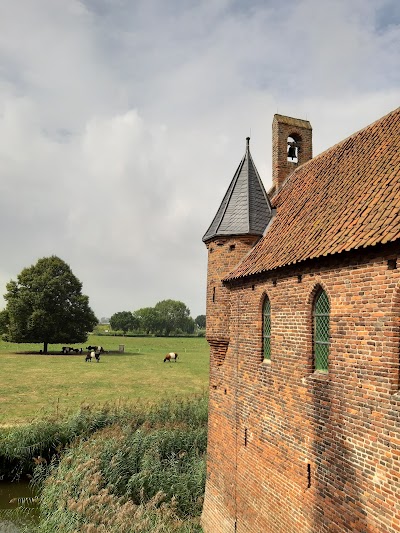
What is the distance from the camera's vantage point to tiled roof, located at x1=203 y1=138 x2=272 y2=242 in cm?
1299

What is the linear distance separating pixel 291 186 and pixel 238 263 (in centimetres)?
334

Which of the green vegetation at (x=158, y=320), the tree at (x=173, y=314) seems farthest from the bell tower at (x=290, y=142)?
the tree at (x=173, y=314)

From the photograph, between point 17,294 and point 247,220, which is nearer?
point 247,220

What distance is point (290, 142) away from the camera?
16.7 m

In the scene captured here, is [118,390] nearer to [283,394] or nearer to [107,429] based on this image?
[107,429]

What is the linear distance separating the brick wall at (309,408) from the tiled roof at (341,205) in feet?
1.09

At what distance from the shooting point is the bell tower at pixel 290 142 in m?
16.0

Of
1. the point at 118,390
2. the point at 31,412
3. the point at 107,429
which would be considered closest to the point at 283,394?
the point at 107,429

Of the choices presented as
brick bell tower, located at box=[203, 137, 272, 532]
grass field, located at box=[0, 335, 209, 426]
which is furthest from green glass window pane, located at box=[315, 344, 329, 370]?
grass field, located at box=[0, 335, 209, 426]

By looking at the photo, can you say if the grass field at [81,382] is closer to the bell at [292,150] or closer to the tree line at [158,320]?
the bell at [292,150]

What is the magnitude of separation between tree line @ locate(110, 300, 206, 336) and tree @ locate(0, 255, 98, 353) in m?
61.0

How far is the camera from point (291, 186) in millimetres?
14000

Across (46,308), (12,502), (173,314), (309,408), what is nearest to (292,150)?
(309,408)

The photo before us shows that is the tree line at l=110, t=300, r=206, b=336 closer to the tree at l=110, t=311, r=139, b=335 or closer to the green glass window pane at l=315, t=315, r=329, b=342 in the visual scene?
the tree at l=110, t=311, r=139, b=335
